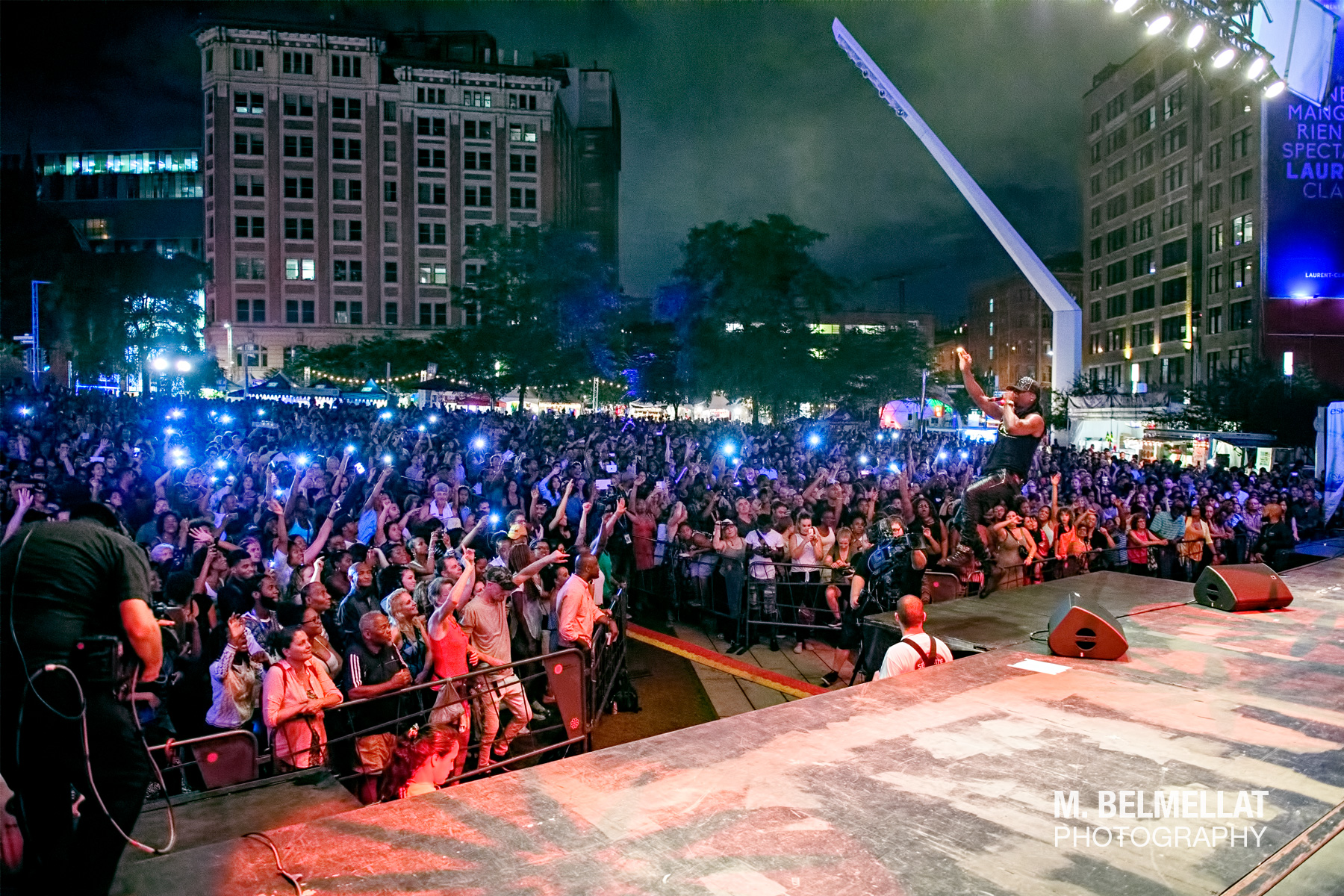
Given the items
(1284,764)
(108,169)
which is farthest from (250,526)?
(108,169)

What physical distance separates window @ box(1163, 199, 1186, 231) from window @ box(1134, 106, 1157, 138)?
5967mm

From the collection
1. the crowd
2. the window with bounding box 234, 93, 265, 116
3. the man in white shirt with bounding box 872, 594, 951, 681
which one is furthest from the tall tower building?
the window with bounding box 234, 93, 265, 116

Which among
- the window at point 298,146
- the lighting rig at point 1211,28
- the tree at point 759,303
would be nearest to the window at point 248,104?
the window at point 298,146

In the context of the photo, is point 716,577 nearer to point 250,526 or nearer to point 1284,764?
point 250,526

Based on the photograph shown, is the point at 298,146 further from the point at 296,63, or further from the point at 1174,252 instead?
the point at 1174,252

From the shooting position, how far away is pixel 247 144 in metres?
65.0

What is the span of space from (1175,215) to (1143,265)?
4822 mm

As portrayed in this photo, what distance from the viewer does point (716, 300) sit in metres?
34.8

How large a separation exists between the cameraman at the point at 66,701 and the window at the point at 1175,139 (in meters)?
60.2

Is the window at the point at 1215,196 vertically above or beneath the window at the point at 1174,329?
above

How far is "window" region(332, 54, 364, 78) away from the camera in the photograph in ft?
215

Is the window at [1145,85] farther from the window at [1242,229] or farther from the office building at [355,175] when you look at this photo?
the office building at [355,175]

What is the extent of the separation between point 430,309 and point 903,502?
62.6 m

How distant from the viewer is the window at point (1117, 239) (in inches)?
2372
